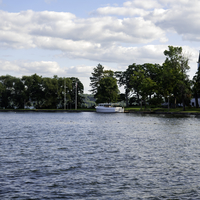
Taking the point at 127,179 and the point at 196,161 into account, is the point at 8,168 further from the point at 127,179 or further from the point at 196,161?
the point at 196,161

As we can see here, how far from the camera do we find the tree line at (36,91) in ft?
532

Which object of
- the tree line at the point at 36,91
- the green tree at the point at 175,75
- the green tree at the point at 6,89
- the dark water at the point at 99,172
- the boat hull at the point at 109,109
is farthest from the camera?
the green tree at the point at 6,89

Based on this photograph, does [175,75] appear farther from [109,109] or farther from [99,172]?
[99,172]

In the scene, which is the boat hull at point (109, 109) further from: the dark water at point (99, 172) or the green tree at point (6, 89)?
the dark water at point (99, 172)

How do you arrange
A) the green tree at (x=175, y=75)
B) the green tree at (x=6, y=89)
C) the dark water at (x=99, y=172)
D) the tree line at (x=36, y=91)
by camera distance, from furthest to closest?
1. the green tree at (x=6, y=89)
2. the tree line at (x=36, y=91)
3. the green tree at (x=175, y=75)
4. the dark water at (x=99, y=172)

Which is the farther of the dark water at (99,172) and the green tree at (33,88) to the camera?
the green tree at (33,88)

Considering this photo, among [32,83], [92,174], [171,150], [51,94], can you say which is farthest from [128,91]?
[92,174]

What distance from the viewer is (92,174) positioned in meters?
19.5

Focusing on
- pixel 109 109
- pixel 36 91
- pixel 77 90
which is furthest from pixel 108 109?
pixel 36 91

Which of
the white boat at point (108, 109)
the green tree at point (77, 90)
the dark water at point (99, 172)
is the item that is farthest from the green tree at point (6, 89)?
the dark water at point (99, 172)

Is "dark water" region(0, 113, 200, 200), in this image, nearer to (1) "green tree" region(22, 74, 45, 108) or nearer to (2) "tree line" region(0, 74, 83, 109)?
(2) "tree line" region(0, 74, 83, 109)

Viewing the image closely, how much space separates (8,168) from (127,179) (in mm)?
8484

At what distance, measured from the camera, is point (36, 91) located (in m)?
166

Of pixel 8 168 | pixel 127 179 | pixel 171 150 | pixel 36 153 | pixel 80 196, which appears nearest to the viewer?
pixel 80 196
